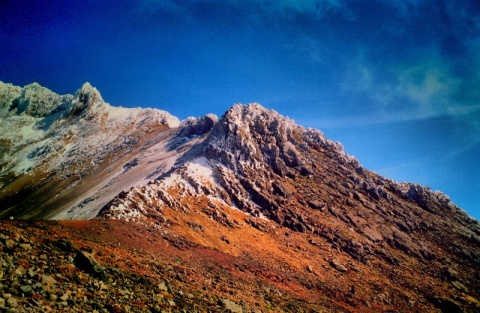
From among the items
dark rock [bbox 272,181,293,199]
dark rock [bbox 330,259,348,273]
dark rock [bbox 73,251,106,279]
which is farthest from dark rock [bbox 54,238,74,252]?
dark rock [bbox 272,181,293,199]

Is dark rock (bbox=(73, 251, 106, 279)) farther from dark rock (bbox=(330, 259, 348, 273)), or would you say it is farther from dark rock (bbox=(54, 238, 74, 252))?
dark rock (bbox=(330, 259, 348, 273))

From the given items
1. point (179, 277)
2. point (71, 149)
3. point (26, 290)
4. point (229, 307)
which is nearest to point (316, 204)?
point (179, 277)

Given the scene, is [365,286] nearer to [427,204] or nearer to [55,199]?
[427,204]

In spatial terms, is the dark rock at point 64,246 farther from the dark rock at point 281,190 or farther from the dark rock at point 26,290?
the dark rock at point 281,190

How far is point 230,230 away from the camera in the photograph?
48.7m

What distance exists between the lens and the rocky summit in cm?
1638

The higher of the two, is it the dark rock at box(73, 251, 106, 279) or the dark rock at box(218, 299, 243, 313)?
the dark rock at box(218, 299, 243, 313)

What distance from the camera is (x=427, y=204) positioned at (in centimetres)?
8350

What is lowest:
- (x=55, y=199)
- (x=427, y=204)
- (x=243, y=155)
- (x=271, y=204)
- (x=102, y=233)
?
(x=55, y=199)

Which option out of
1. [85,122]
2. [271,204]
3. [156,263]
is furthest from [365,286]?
[85,122]

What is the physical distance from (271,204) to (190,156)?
2164 cm

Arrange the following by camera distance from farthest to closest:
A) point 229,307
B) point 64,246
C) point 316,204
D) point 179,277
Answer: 1. point 316,204
2. point 179,277
3. point 229,307
4. point 64,246

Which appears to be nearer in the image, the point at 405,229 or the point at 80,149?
the point at 405,229

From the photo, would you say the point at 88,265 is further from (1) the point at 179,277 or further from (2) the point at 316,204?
(2) the point at 316,204
